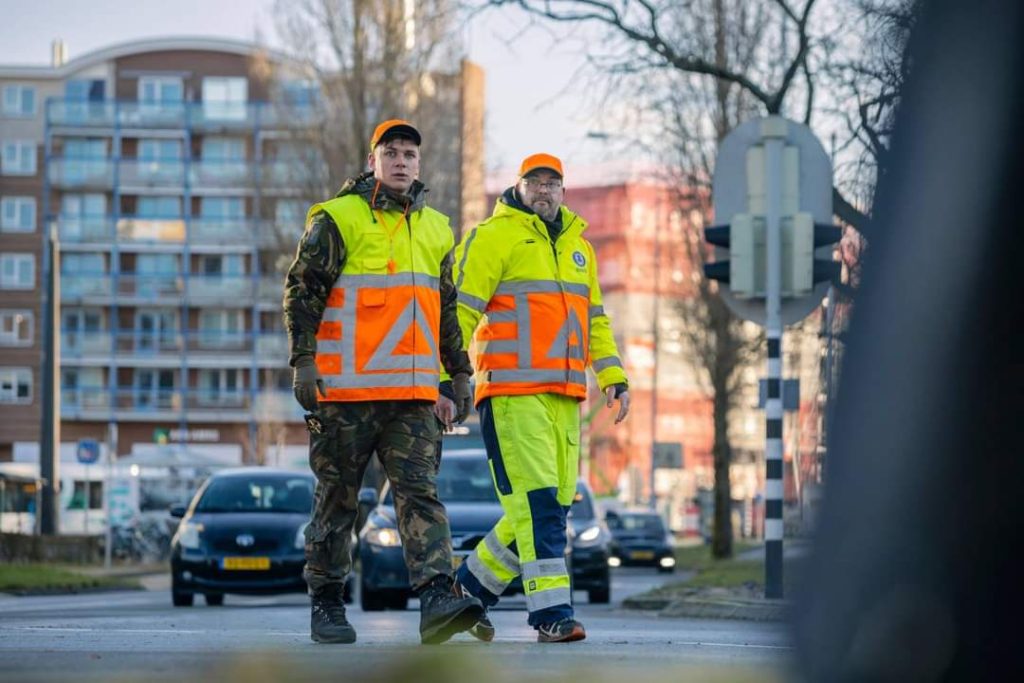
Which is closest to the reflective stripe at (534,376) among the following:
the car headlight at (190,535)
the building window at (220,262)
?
the car headlight at (190,535)

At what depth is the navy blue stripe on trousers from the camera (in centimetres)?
885

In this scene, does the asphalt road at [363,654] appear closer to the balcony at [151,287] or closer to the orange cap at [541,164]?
the orange cap at [541,164]

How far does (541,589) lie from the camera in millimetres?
8609

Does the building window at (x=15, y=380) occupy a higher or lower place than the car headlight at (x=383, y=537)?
higher

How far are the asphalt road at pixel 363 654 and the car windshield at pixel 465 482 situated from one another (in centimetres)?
296

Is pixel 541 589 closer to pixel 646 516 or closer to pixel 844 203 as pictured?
pixel 844 203

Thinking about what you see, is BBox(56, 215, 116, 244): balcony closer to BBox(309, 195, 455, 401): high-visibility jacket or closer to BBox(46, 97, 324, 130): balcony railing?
BBox(46, 97, 324, 130): balcony railing

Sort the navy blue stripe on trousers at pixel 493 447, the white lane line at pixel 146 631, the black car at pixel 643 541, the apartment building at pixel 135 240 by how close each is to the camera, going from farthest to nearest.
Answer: the apartment building at pixel 135 240 → the black car at pixel 643 541 → the white lane line at pixel 146 631 → the navy blue stripe on trousers at pixel 493 447

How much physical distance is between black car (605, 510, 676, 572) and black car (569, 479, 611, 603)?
29.2m

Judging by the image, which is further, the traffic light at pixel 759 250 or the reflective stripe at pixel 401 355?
the traffic light at pixel 759 250

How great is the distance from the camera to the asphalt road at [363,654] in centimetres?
358

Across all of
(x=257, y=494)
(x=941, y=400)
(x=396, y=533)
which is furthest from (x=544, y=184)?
(x=257, y=494)

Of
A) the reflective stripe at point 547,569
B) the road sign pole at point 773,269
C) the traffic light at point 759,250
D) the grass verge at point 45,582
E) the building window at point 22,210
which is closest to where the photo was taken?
the reflective stripe at point 547,569

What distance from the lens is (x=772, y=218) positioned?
53.5 ft
